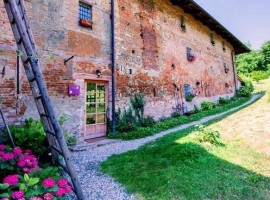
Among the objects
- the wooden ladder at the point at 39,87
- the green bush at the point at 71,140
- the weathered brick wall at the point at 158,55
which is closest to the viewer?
the wooden ladder at the point at 39,87

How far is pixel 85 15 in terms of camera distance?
8094 mm

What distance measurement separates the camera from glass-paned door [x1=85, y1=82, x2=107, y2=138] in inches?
314

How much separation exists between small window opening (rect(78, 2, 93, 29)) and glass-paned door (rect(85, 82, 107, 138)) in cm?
213

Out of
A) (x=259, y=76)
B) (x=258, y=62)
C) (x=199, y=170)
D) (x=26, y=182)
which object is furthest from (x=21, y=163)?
(x=258, y=62)

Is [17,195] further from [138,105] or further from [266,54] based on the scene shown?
[266,54]

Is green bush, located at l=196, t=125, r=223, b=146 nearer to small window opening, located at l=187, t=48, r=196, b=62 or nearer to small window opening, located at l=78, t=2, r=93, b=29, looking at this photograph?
small window opening, located at l=78, t=2, r=93, b=29

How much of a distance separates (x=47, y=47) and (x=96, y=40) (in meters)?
2.08

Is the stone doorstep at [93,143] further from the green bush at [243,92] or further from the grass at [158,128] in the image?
the green bush at [243,92]

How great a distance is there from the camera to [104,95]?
859 centimetres

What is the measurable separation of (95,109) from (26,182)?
5.60 metres

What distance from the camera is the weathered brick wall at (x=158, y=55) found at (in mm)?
9438

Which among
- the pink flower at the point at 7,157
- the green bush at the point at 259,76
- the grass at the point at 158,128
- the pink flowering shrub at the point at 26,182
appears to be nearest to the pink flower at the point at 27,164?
the pink flowering shrub at the point at 26,182

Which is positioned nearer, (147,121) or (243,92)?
(147,121)

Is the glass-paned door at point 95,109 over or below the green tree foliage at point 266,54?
below
